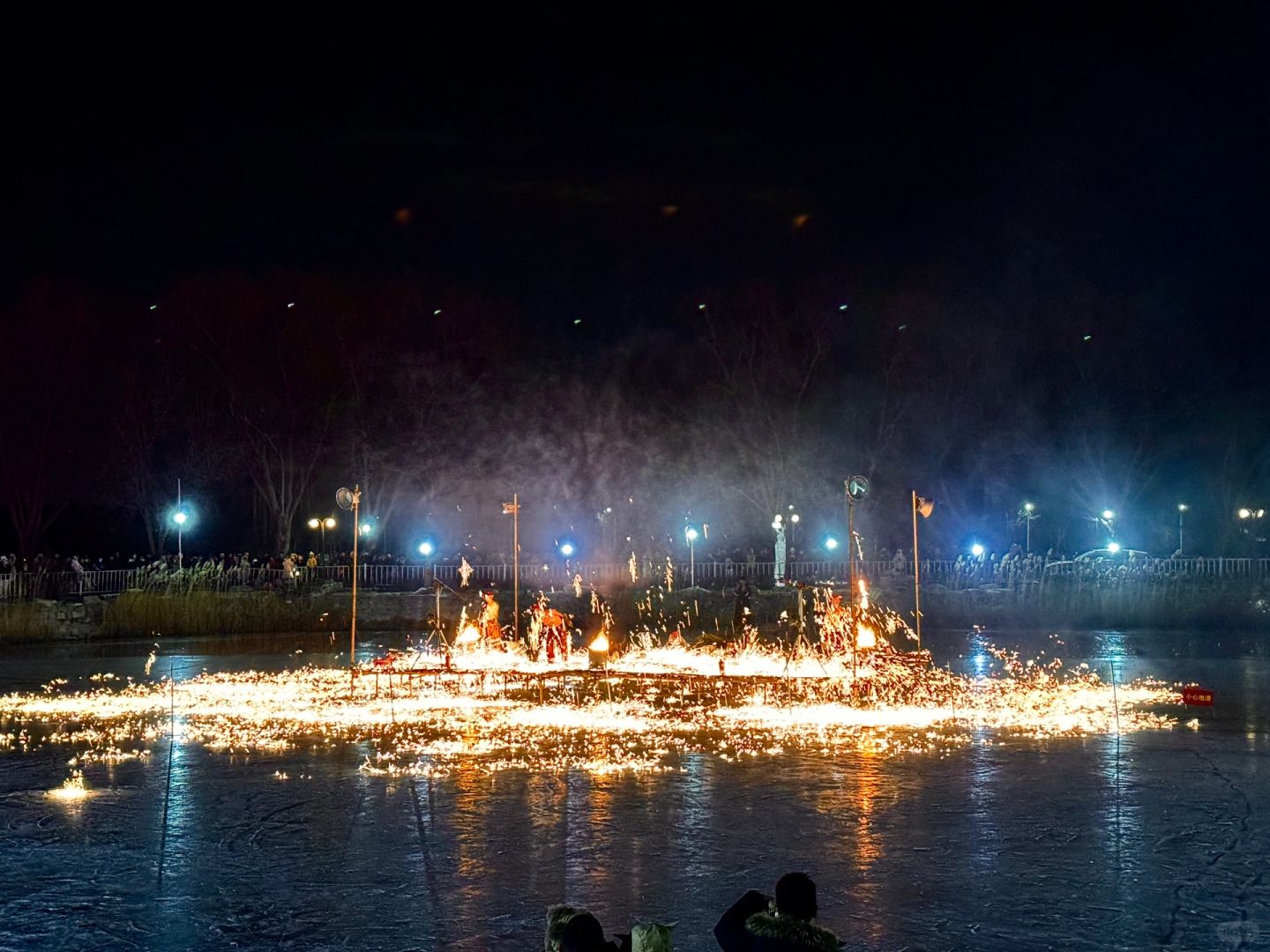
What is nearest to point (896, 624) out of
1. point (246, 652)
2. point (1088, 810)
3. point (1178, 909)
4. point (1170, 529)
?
point (246, 652)

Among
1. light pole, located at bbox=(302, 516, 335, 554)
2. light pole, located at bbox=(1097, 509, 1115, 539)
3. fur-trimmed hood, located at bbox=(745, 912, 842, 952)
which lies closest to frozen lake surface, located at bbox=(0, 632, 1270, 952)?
fur-trimmed hood, located at bbox=(745, 912, 842, 952)

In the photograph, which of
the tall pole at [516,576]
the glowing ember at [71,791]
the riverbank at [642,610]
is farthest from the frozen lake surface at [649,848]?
the riverbank at [642,610]

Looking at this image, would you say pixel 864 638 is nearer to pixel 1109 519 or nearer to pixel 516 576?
pixel 516 576

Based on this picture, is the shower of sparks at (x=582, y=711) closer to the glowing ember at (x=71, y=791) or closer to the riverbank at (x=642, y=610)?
the glowing ember at (x=71, y=791)

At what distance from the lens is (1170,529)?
184 feet

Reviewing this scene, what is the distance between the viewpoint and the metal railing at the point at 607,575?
3250 cm

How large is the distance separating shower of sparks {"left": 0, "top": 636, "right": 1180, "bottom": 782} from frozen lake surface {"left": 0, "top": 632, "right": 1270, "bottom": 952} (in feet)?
2.17

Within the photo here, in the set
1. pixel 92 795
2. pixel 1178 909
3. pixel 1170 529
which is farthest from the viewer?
pixel 1170 529

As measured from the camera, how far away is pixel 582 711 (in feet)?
52.0

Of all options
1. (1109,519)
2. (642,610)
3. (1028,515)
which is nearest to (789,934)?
(642,610)

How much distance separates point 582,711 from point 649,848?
721cm

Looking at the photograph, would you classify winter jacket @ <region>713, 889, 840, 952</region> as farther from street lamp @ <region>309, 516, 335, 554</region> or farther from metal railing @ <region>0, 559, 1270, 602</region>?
street lamp @ <region>309, 516, 335, 554</region>

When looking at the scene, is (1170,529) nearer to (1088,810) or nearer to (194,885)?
(1088,810)

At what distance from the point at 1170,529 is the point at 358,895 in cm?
5456
